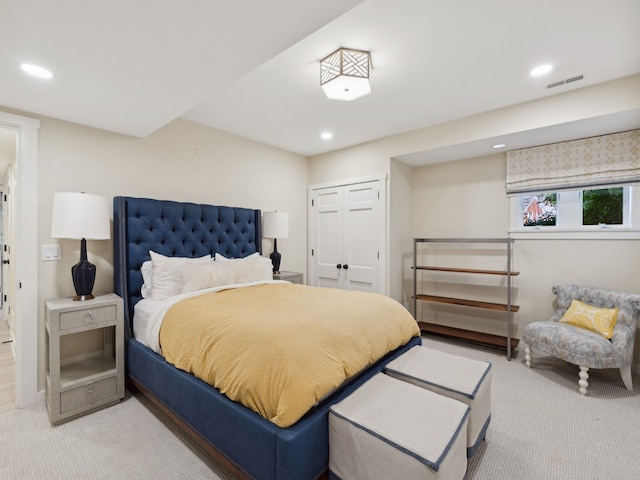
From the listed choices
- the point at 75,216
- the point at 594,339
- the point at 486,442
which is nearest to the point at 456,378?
the point at 486,442

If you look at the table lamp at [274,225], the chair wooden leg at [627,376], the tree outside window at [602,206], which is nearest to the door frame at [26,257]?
the table lamp at [274,225]

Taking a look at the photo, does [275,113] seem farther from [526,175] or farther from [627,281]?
[627,281]

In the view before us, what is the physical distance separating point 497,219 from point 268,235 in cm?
285

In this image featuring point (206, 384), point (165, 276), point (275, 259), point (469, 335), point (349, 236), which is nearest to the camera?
point (206, 384)

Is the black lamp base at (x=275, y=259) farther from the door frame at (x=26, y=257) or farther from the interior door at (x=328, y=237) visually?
the door frame at (x=26, y=257)

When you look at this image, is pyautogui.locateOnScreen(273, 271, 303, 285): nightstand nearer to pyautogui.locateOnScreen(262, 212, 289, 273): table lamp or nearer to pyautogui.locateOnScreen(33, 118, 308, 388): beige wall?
pyautogui.locateOnScreen(262, 212, 289, 273): table lamp

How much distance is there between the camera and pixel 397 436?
4.25 feet

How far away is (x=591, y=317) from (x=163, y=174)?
4351 millimetres

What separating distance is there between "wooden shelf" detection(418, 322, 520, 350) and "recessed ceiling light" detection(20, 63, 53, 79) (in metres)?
4.21

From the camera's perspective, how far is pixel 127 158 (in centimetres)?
288

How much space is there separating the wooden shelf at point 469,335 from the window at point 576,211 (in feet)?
4.23

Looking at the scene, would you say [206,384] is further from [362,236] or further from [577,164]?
[577,164]

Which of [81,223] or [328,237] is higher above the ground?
[81,223]

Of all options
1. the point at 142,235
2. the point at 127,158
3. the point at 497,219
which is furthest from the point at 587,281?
the point at 127,158
